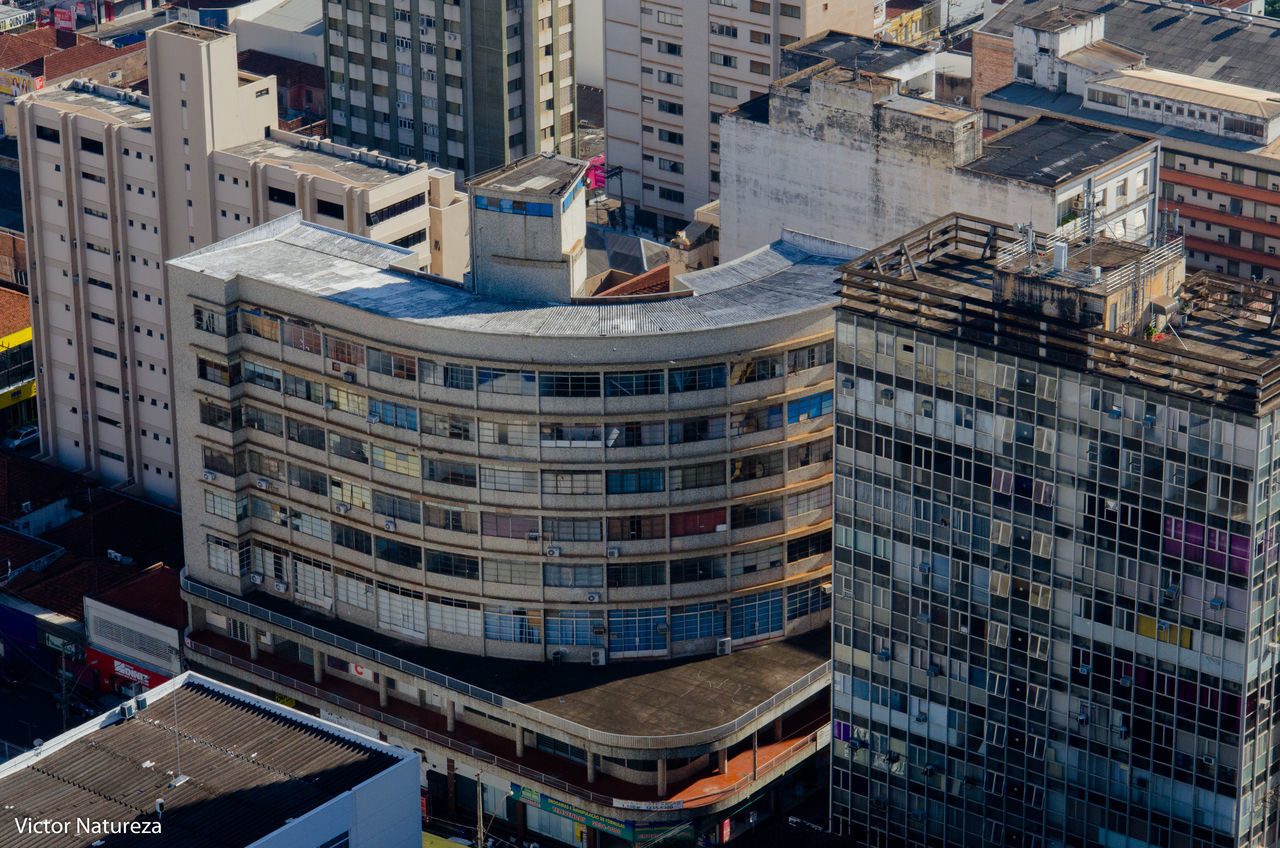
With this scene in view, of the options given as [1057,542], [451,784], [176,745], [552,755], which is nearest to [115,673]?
[451,784]

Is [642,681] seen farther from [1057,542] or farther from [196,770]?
[1057,542]

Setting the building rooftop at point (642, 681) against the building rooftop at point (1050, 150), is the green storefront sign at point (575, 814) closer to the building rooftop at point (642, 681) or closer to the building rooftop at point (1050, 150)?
the building rooftop at point (642, 681)

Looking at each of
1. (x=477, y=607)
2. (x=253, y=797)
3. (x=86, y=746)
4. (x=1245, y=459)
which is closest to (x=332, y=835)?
(x=253, y=797)

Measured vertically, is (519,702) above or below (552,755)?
above

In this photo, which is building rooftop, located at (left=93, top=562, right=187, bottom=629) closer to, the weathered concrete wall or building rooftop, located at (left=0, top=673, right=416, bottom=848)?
building rooftop, located at (left=0, top=673, right=416, bottom=848)

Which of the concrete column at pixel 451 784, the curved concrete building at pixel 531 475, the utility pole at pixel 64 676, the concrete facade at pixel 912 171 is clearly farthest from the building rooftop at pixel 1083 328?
the utility pole at pixel 64 676

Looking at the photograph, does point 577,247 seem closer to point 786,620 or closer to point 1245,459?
point 786,620
